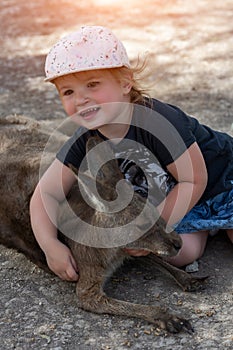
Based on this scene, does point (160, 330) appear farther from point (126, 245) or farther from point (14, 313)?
point (14, 313)

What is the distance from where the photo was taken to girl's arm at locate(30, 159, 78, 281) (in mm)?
2367

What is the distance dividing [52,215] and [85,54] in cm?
59

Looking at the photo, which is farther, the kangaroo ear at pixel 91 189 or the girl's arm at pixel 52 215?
the girl's arm at pixel 52 215

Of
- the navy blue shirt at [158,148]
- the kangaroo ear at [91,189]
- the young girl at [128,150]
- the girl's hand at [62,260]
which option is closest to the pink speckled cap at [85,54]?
Answer: the young girl at [128,150]

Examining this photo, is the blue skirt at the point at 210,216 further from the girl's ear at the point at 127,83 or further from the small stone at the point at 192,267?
the girl's ear at the point at 127,83

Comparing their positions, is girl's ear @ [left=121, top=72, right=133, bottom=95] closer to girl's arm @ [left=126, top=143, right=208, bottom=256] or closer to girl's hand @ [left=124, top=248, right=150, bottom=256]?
girl's arm @ [left=126, top=143, right=208, bottom=256]

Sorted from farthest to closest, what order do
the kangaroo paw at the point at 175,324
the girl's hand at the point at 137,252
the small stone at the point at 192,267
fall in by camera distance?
the small stone at the point at 192,267 < the girl's hand at the point at 137,252 < the kangaroo paw at the point at 175,324

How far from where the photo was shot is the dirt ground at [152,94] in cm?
215

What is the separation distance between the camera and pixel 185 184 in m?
2.37

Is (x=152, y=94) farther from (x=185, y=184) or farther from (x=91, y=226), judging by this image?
(x=91, y=226)

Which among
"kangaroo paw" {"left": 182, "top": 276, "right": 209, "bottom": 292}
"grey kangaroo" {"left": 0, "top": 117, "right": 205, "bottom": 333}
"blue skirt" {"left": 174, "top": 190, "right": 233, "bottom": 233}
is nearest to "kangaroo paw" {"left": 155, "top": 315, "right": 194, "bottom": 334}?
"grey kangaroo" {"left": 0, "top": 117, "right": 205, "bottom": 333}

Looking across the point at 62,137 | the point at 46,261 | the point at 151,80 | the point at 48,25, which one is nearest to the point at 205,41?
the point at 151,80

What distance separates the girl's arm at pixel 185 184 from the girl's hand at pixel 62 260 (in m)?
0.35

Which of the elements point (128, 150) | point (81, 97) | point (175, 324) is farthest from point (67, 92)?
point (175, 324)
